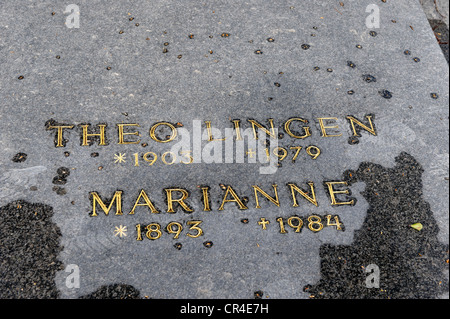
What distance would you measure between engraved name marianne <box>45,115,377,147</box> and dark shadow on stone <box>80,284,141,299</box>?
1.13m

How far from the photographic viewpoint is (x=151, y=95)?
11.1 ft

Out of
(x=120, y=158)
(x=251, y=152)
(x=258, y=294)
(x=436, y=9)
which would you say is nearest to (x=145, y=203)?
(x=120, y=158)

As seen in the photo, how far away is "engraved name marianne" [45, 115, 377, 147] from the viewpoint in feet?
10.4

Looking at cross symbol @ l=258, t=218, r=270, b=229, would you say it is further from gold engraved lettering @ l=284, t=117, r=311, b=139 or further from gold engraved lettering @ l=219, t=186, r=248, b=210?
gold engraved lettering @ l=284, t=117, r=311, b=139

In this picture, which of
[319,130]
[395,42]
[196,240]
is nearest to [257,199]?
[196,240]

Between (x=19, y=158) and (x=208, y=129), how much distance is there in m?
1.52

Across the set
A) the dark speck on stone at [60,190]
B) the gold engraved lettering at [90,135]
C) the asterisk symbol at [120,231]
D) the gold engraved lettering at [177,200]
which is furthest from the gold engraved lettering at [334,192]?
the dark speck on stone at [60,190]

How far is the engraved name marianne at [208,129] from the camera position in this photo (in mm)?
→ 3172

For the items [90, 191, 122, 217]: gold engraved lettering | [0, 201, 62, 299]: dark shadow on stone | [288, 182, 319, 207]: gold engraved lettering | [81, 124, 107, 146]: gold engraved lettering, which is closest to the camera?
[0, 201, 62, 299]: dark shadow on stone

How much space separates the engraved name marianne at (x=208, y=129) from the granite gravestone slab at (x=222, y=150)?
1 centimetres

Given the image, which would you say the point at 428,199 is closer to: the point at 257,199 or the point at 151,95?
the point at 257,199

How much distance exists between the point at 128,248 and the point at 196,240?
49 centimetres

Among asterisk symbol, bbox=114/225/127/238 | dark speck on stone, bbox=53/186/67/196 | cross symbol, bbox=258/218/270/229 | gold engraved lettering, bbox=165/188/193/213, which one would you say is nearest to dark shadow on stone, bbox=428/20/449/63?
cross symbol, bbox=258/218/270/229

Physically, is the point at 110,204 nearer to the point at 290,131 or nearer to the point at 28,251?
the point at 28,251
